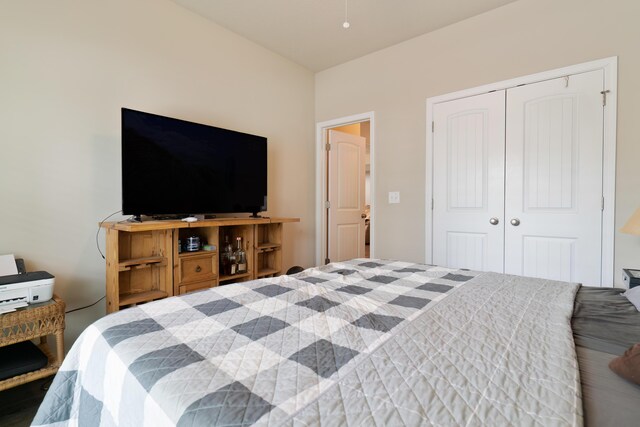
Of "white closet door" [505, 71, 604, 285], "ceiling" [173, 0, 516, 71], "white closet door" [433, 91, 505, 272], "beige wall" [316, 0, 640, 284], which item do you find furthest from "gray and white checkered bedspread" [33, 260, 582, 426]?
"ceiling" [173, 0, 516, 71]

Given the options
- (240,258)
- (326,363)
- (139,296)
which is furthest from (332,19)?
(326,363)

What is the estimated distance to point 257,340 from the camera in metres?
0.81

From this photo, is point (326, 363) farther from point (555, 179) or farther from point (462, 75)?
point (462, 75)

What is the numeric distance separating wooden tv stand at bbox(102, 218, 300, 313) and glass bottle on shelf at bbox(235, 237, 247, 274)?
0.21ft

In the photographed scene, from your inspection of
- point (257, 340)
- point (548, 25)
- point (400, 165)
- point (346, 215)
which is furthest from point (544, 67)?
point (257, 340)

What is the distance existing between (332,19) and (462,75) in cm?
126

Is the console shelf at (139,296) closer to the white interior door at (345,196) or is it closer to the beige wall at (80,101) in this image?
the beige wall at (80,101)

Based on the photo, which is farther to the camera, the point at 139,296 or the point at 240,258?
the point at 240,258

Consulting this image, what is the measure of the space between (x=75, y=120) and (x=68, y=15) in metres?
0.68

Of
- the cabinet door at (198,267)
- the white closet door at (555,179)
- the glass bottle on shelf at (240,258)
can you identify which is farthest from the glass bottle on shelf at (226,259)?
the white closet door at (555,179)

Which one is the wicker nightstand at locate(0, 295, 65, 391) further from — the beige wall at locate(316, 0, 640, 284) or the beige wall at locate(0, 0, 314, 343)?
the beige wall at locate(316, 0, 640, 284)

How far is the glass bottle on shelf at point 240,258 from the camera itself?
2611 millimetres

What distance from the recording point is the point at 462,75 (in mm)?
2732

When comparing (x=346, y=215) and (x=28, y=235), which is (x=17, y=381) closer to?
(x=28, y=235)
